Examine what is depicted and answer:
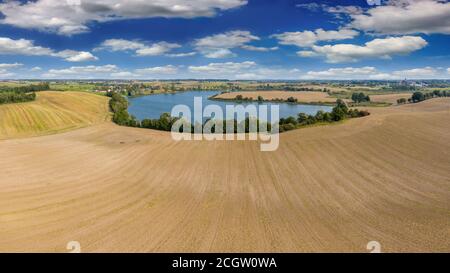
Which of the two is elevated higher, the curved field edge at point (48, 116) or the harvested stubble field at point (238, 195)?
the curved field edge at point (48, 116)

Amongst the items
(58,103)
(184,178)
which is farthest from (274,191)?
(58,103)

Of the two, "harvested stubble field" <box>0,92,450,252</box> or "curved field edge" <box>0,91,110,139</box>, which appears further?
"curved field edge" <box>0,91,110,139</box>

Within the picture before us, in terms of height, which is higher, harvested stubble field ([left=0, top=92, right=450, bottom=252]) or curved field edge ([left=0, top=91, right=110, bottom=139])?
curved field edge ([left=0, top=91, right=110, bottom=139])

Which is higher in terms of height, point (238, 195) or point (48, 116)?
point (48, 116)

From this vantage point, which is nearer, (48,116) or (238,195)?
(238,195)

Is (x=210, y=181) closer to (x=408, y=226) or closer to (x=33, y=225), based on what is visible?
(x=33, y=225)
